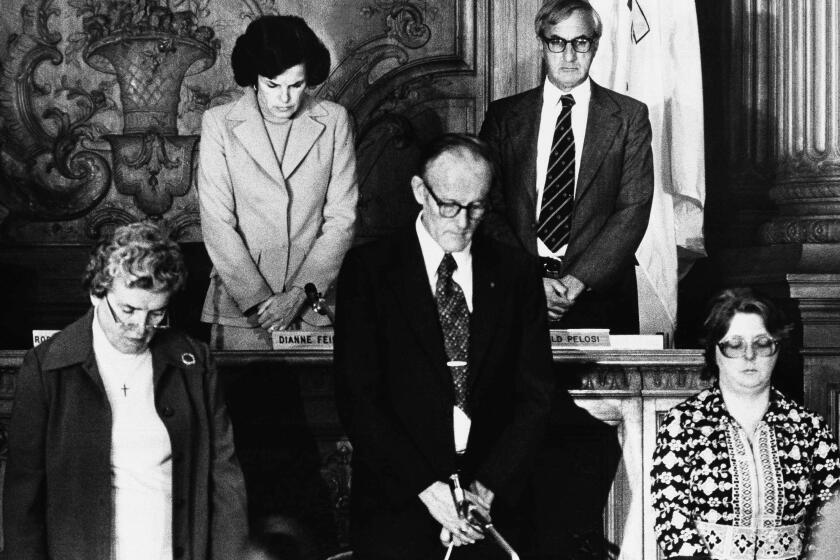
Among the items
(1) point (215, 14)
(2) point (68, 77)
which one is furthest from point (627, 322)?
(2) point (68, 77)

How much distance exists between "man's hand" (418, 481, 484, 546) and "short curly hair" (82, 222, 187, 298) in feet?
2.56

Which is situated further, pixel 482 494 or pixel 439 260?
pixel 439 260

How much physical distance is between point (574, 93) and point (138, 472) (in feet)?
7.13

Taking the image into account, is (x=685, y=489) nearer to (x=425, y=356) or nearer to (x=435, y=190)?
(x=425, y=356)

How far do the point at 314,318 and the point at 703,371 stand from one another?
52.4 inches

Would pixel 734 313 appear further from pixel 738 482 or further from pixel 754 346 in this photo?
pixel 738 482

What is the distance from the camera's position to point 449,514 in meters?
3.50

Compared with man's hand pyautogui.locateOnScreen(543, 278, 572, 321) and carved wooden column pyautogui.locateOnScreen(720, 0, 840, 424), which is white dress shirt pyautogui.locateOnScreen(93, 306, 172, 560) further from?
carved wooden column pyautogui.locateOnScreen(720, 0, 840, 424)

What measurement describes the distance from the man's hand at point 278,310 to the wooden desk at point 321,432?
1.23 ft

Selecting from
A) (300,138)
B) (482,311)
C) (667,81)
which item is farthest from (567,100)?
(482,311)

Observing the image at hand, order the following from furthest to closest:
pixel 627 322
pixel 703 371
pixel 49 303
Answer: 1. pixel 49 303
2. pixel 627 322
3. pixel 703 371

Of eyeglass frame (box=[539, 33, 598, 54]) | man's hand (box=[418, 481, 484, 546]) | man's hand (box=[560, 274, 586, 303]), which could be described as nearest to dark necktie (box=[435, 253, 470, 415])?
man's hand (box=[418, 481, 484, 546])

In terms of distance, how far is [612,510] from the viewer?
169 inches

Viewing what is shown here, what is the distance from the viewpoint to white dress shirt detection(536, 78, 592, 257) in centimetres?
487
